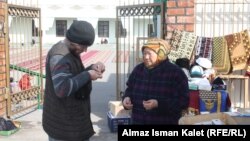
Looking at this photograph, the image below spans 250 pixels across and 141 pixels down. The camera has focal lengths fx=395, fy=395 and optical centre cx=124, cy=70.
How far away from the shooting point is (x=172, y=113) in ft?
11.4

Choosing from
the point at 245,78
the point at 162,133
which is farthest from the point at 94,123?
the point at 162,133

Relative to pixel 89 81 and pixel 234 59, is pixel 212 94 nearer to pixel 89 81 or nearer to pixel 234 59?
pixel 234 59

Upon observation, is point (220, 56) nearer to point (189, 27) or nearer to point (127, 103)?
point (189, 27)

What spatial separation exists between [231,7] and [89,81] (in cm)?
378

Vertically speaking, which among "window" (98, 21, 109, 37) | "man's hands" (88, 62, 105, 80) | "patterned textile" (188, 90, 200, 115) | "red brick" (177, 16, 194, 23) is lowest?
"patterned textile" (188, 90, 200, 115)

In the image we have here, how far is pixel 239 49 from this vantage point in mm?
5449

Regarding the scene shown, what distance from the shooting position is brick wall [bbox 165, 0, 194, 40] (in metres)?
5.46

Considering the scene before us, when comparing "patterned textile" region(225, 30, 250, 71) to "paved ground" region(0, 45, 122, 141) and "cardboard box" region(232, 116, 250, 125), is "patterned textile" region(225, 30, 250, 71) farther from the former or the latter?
"cardboard box" region(232, 116, 250, 125)

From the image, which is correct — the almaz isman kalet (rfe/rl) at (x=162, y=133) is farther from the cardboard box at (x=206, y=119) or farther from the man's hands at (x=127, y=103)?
the man's hands at (x=127, y=103)

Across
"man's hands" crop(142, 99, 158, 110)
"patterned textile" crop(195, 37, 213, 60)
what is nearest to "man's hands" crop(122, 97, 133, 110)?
"man's hands" crop(142, 99, 158, 110)

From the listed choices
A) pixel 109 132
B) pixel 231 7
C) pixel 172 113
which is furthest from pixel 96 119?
pixel 172 113

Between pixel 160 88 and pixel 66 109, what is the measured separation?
891 mm

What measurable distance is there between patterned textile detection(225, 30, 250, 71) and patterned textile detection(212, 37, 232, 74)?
8 centimetres

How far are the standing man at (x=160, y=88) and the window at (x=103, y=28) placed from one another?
128 ft
